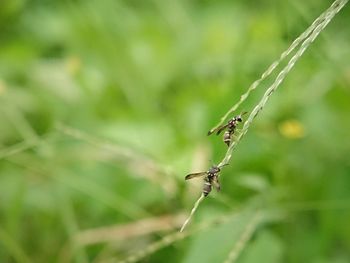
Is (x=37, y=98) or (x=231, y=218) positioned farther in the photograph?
(x=37, y=98)

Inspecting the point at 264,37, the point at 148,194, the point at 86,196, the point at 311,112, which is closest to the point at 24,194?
the point at 86,196

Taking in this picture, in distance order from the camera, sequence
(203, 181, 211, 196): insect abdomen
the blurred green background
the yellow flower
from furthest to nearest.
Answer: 1. the yellow flower
2. the blurred green background
3. (203, 181, 211, 196): insect abdomen

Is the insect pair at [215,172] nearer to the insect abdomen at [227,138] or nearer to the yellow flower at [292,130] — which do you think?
the insect abdomen at [227,138]

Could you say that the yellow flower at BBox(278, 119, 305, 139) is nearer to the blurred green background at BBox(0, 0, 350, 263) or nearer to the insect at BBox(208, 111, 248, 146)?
the blurred green background at BBox(0, 0, 350, 263)

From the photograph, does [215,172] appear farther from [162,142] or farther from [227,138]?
[162,142]

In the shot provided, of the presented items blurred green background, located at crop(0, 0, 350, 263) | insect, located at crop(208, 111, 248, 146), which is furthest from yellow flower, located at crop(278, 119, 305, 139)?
insect, located at crop(208, 111, 248, 146)

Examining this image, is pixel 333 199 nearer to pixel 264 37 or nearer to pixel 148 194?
pixel 148 194

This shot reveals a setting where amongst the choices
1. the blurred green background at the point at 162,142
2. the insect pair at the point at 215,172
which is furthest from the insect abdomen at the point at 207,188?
the blurred green background at the point at 162,142

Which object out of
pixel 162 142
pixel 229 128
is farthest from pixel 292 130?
pixel 229 128
